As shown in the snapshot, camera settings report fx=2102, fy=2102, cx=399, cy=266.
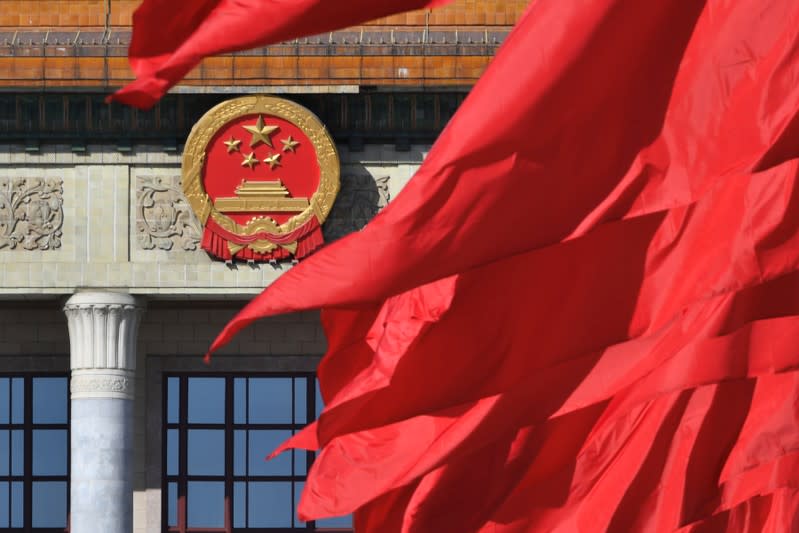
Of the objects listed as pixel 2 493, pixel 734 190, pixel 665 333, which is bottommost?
pixel 2 493

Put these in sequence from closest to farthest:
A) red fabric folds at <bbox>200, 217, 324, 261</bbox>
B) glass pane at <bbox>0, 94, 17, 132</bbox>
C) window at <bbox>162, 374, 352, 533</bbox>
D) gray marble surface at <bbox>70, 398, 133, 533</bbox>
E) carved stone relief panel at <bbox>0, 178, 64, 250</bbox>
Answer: red fabric folds at <bbox>200, 217, 324, 261</bbox> → gray marble surface at <bbox>70, 398, 133, 533</bbox> → carved stone relief panel at <bbox>0, 178, 64, 250</bbox> → glass pane at <bbox>0, 94, 17, 132</bbox> → window at <bbox>162, 374, 352, 533</bbox>

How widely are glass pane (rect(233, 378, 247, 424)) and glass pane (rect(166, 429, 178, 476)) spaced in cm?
97

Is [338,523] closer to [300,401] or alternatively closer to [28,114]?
[300,401]

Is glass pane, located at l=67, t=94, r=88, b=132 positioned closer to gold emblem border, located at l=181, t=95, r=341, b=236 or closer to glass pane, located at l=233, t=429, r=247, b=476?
gold emblem border, located at l=181, t=95, r=341, b=236

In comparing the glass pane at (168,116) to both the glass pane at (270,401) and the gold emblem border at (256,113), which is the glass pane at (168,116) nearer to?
the gold emblem border at (256,113)

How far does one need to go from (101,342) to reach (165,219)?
1835mm

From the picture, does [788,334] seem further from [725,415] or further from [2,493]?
[2,493]

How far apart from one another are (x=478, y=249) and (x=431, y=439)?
989 mm

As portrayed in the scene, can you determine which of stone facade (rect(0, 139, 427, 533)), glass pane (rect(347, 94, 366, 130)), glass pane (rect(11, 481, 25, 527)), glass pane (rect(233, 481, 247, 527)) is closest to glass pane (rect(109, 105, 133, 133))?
stone facade (rect(0, 139, 427, 533))

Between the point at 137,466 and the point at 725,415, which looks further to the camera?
the point at 137,466

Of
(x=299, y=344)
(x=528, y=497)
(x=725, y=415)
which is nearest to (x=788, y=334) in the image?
(x=725, y=415)

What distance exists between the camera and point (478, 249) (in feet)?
31.7

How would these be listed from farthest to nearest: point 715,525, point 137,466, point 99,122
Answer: point 137,466
point 99,122
point 715,525

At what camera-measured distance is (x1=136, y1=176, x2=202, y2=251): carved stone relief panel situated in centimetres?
2750
